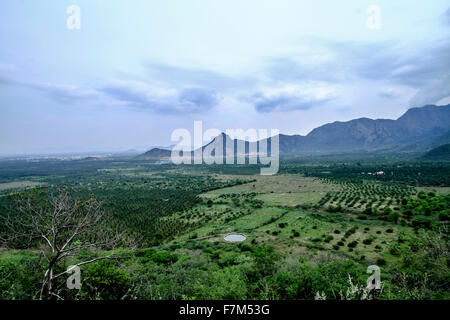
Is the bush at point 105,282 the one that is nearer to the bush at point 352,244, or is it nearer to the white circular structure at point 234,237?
the white circular structure at point 234,237

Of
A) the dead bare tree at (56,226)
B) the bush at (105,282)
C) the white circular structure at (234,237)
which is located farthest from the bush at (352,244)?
the dead bare tree at (56,226)

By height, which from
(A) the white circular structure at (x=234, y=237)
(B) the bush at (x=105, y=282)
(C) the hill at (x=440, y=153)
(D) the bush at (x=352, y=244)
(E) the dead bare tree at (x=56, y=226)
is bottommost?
(A) the white circular structure at (x=234, y=237)

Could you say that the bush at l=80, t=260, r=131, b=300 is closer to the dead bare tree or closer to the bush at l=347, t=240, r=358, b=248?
the dead bare tree

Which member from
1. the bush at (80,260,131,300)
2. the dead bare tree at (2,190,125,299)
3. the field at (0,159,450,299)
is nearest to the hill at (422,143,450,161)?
the field at (0,159,450,299)

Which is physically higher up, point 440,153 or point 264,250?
point 440,153

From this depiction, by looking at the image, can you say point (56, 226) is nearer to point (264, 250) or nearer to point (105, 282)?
point (105, 282)

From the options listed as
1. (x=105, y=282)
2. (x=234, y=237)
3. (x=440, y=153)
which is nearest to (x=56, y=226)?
(x=105, y=282)

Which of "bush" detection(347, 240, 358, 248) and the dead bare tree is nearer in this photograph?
the dead bare tree

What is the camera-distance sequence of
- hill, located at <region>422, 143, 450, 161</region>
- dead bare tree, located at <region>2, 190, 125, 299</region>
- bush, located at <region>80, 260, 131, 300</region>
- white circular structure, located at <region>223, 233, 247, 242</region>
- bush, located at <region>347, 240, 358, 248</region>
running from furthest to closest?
hill, located at <region>422, 143, 450, 161</region> → white circular structure, located at <region>223, 233, 247, 242</region> → bush, located at <region>347, 240, 358, 248</region> → bush, located at <region>80, 260, 131, 300</region> → dead bare tree, located at <region>2, 190, 125, 299</region>

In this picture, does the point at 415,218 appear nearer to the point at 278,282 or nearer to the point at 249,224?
the point at 249,224
